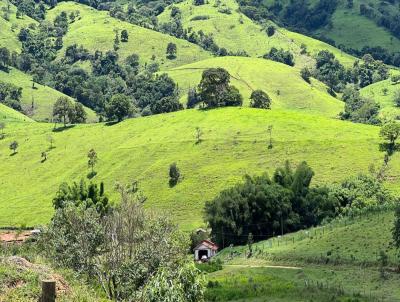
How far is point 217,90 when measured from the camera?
6644 inches

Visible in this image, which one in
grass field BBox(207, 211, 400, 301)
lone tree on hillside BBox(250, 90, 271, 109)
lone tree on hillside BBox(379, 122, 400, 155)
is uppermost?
lone tree on hillside BBox(250, 90, 271, 109)

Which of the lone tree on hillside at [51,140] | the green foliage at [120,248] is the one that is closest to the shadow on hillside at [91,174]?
the lone tree on hillside at [51,140]

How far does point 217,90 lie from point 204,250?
73.9m

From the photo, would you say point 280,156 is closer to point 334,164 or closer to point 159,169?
point 334,164

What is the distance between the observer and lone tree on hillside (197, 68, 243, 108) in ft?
545

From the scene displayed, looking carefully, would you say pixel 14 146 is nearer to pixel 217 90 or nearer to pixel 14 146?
pixel 14 146

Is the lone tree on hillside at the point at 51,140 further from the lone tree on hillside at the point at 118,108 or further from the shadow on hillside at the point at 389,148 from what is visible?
the shadow on hillside at the point at 389,148

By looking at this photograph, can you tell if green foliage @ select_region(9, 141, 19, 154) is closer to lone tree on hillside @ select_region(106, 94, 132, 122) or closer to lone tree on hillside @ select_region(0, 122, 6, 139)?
lone tree on hillside @ select_region(0, 122, 6, 139)

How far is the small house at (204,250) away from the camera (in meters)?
101

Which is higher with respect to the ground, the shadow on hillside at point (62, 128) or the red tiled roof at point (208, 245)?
the shadow on hillside at point (62, 128)

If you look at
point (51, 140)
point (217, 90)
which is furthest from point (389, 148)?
point (51, 140)

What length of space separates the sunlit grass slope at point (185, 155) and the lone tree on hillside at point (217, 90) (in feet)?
23.6

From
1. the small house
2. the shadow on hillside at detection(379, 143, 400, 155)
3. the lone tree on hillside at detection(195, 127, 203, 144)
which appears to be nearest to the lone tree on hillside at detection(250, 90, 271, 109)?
the lone tree on hillside at detection(195, 127, 203, 144)

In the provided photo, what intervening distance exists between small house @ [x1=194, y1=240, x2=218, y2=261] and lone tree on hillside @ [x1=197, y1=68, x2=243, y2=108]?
70383 millimetres
